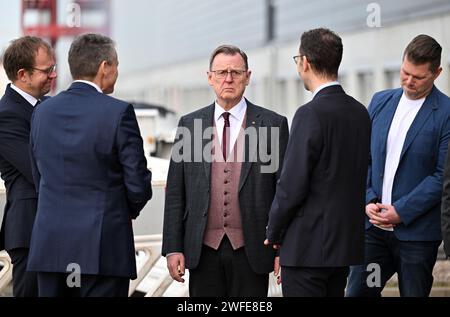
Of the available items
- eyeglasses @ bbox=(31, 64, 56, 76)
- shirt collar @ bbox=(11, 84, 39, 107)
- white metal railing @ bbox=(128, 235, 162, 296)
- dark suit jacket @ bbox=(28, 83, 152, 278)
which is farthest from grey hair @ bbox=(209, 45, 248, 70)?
white metal railing @ bbox=(128, 235, 162, 296)

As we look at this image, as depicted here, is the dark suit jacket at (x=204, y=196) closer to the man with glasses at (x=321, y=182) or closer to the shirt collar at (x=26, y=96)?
the man with glasses at (x=321, y=182)

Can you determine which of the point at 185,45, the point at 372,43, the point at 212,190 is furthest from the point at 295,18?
the point at 212,190

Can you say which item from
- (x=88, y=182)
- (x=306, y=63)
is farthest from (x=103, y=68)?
(x=306, y=63)

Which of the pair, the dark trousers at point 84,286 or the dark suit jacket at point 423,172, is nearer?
the dark trousers at point 84,286

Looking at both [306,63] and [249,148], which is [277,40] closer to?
Answer: [249,148]

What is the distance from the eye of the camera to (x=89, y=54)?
13.5 feet

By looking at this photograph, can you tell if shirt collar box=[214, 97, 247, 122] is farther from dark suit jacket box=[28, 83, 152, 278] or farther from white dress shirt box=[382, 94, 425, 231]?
white dress shirt box=[382, 94, 425, 231]

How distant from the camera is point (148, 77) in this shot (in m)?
67.9

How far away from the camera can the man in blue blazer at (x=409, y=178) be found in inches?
181

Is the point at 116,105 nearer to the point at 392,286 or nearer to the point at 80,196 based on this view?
the point at 80,196

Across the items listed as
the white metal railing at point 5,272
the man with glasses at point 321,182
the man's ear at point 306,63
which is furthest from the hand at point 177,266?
the white metal railing at point 5,272

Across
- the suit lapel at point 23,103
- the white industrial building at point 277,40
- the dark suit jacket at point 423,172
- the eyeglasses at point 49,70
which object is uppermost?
the white industrial building at point 277,40

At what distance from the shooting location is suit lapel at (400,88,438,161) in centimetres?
465

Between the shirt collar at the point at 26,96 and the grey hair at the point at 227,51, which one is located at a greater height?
the grey hair at the point at 227,51
